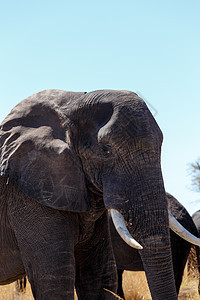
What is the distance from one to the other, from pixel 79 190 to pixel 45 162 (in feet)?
1.26

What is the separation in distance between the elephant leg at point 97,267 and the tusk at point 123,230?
969mm

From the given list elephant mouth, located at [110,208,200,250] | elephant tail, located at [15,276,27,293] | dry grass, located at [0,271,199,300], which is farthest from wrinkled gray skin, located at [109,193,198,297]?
elephant mouth, located at [110,208,200,250]

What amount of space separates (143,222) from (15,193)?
127cm

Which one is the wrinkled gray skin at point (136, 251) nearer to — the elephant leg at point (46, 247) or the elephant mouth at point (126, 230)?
the elephant leg at point (46, 247)

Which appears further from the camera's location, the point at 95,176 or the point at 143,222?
the point at 95,176

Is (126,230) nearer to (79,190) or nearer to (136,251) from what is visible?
(79,190)

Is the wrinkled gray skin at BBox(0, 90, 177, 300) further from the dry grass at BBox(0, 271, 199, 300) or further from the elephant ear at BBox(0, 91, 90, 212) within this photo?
the dry grass at BBox(0, 271, 199, 300)

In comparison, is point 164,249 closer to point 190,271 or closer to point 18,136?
point 18,136

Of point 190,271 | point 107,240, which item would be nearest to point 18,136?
point 107,240

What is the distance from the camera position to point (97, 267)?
5.79 m

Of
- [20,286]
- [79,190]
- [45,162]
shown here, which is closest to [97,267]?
[79,190]

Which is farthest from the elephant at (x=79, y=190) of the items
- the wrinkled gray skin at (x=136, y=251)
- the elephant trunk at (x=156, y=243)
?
the wrinkled gray skin at (x=136, y=251)

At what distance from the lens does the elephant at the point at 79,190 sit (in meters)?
4.84

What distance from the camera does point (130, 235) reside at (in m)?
4.67
